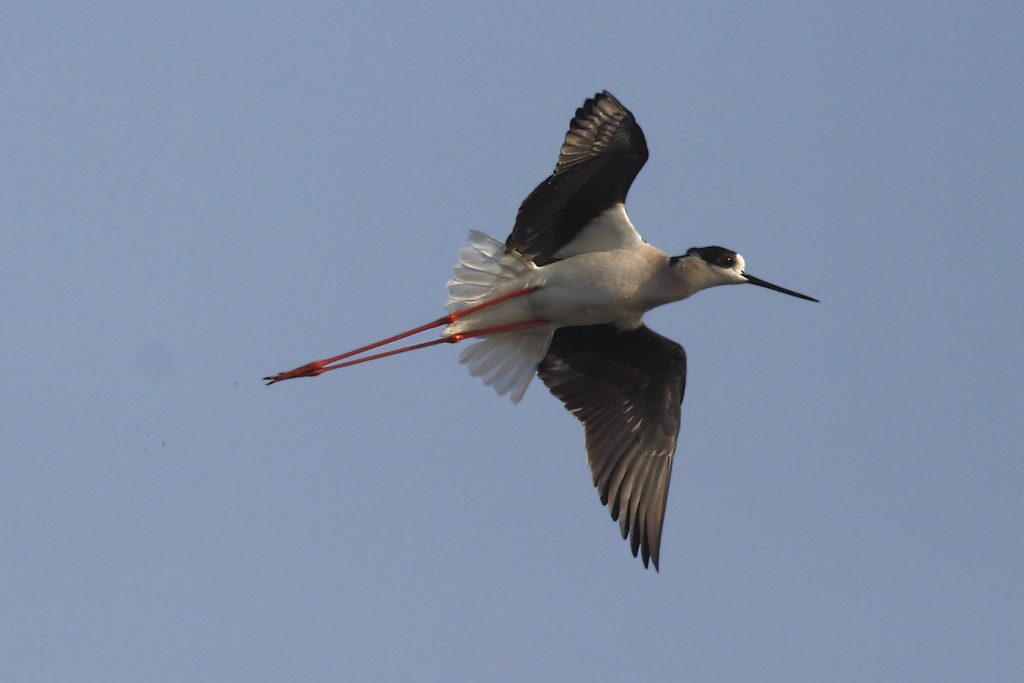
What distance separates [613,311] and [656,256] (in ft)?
1.34

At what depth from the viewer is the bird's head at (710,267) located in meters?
8.79

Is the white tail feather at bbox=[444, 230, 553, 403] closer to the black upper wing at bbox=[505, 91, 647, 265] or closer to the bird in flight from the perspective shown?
the bird in flight

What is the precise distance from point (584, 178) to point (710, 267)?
950 mm

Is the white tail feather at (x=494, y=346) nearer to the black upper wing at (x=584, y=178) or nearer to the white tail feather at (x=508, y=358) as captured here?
the white tail feather at (x=508, y=358)

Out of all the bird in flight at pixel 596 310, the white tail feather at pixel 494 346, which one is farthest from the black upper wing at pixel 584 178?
the white tail feather at pixel 494 346

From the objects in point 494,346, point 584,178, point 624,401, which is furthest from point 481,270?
point 624,401

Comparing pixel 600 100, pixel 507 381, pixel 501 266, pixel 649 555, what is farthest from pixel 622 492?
pixel 600 100

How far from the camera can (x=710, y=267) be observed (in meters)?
8.85

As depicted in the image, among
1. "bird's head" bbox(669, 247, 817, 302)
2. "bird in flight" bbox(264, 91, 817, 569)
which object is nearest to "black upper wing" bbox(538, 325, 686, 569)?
"bird in flight" bbox(264, 91, 817, 569)

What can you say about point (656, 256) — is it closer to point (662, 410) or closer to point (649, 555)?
point (662, 410)

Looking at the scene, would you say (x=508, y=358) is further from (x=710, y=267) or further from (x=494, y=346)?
(x=710, y=267)

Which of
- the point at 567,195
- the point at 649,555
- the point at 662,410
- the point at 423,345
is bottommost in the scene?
the point at 649,555

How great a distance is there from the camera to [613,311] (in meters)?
8.86

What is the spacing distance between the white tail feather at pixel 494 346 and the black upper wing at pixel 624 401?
0.17 meters
